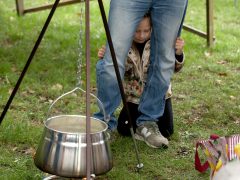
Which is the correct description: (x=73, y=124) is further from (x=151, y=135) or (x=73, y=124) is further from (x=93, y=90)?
(x=93, y=90)

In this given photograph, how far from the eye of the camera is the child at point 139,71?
3570 mm

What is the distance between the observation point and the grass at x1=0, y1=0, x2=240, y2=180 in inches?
134

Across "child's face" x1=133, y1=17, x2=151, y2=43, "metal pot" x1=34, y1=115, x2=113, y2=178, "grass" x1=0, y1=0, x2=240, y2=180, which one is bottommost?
"grass" x1=0, y1=0, x2=240, y2=180

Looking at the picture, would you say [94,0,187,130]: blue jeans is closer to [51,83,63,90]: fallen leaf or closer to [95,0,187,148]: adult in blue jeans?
[95,0,187,148]: adult in blue jeans

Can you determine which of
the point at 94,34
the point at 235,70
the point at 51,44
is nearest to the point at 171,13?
the point at 235,70

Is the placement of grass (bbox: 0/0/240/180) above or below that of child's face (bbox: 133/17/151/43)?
below

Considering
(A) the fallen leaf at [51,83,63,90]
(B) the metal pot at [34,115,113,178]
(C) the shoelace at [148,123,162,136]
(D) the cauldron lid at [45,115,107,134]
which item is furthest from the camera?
(A) the fallen leaf at [51,83,63,90]

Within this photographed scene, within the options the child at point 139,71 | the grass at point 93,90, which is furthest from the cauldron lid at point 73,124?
the child at point 139,71

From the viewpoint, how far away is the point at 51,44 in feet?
20.1

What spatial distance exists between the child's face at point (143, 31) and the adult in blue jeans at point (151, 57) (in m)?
0.09

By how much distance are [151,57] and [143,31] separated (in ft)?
0.58

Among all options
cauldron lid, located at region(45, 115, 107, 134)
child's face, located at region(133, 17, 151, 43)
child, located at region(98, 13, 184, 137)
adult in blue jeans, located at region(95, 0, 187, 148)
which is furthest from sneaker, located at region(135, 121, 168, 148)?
cauldron lid, located at region(45, 115, 107, 134)

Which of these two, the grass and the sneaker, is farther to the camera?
the sneaker

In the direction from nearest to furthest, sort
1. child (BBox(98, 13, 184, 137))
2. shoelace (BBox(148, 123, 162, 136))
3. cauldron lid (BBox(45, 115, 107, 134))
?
cauldron lid (BBox(45, 115, 107, 134)) < child (BBox(98, 13, 184, 137)) < shoelace (BBox(148, 123, 162, 136))
